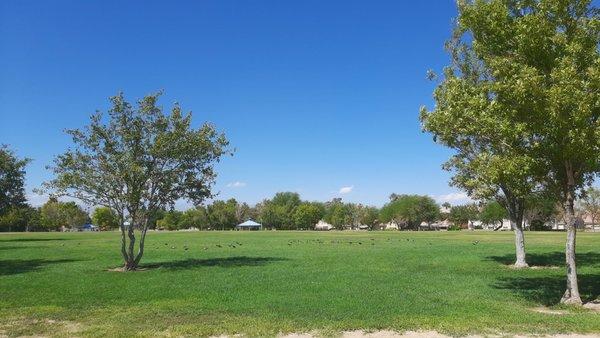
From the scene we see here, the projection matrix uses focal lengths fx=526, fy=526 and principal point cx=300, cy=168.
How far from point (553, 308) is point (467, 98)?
6.22 meters

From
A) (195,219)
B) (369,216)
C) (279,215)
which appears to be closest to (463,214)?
(369,216)

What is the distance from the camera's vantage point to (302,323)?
11.9 meters

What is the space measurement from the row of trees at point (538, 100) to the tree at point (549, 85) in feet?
0.08

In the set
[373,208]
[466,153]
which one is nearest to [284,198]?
[373,208]

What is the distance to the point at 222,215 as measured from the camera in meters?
166

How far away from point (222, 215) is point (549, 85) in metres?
156

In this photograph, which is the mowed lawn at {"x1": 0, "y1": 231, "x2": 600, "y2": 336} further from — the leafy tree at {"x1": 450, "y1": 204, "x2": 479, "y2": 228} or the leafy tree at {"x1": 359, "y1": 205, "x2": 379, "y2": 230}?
the leafy tree at {"x1": 359, "y1": 205, "x2": 379, "y2": 230}

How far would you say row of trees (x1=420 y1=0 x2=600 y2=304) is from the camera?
13266mm

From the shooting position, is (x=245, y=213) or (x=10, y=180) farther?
(x=245, y=213)

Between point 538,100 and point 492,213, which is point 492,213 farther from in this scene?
point 538,100

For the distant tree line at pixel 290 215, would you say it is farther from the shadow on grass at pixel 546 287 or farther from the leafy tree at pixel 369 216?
the shadow on grass at pixel 546 287

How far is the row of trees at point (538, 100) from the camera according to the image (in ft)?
43.5

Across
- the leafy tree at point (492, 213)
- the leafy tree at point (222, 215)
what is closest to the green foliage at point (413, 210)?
the leafy tree at point (492, 213)

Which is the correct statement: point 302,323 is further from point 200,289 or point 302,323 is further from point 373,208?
point 373,208
